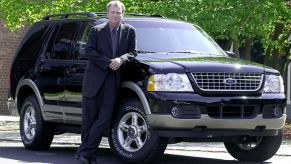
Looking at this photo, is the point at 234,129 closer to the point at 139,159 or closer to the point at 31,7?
the point at 139,159

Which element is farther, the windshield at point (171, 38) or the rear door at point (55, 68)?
the rear door at point (55, 68)

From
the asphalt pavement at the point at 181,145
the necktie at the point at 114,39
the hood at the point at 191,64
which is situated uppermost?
the necktie at the point at 114,39

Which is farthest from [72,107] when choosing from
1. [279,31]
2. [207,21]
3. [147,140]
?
[279,31]

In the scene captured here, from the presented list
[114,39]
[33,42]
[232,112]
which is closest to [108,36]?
[114,39]

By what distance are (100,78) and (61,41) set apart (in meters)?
2.03

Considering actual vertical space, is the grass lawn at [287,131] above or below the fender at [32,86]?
below

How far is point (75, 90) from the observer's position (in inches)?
413

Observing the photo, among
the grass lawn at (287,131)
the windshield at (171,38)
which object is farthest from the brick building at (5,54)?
the windshield at (171,38)

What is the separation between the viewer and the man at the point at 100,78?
31.1 ft

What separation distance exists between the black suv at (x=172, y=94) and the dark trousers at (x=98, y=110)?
0.62 ft

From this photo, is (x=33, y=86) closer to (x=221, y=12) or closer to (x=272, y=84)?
(x=272, y=84)

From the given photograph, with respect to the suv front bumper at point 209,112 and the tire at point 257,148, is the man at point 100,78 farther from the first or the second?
the tire at point 257,148

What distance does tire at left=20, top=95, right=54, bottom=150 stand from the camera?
37.6 feet

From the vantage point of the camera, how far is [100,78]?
31.1 feet
